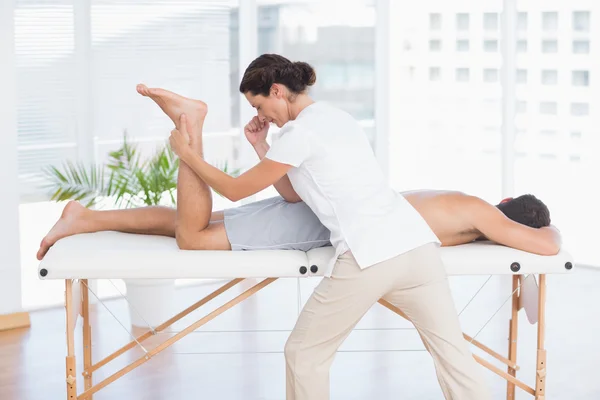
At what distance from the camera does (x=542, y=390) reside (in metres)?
2.80

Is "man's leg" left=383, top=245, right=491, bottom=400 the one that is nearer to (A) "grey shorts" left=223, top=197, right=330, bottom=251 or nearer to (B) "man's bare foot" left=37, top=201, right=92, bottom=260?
(A) "grey shorts" left=223, top=197, right=330, bottom=251

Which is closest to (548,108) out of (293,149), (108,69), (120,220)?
(108,69)

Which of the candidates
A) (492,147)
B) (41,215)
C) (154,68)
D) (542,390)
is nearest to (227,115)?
(154,68)

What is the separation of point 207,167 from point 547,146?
3.17m

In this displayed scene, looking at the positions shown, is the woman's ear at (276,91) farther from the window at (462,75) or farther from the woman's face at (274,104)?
the window at (462,75)

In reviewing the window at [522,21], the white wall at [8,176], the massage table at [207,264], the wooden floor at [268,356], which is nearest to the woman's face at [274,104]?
the massage table at [207,264]

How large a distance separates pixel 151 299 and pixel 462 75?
2.30 metres

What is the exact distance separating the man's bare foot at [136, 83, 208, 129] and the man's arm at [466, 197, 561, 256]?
2.64 feet

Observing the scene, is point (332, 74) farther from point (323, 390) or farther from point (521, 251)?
point (323, 390)

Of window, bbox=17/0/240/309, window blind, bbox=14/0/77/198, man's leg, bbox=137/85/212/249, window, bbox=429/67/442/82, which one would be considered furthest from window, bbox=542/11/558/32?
man's leg, bbox=137/85/212/249

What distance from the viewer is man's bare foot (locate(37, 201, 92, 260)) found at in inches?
113

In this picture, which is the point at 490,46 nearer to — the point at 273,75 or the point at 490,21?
the point at 490,21

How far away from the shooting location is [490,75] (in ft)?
17.7

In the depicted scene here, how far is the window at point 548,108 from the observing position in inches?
206
